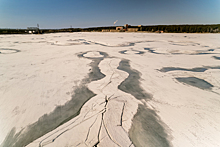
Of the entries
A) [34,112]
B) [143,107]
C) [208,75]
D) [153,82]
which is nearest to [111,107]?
[143,107]

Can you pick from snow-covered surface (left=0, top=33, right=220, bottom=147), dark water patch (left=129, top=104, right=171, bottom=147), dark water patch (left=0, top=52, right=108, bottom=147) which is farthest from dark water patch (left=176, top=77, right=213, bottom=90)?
dark water patch (left=0, top=52, right=108, bottom=147)

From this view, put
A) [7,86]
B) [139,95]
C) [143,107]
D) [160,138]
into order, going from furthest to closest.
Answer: [7,86] → [139,95] → [143,107] → [160,138]

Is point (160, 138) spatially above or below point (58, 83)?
below

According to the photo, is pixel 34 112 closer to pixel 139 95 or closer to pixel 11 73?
pixel 139 95

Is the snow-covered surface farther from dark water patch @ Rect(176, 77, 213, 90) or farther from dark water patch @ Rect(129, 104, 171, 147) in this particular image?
dark water patch @ Rect(176, 77, 213, 90)

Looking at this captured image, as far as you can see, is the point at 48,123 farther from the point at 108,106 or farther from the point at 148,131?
the point at 148,131

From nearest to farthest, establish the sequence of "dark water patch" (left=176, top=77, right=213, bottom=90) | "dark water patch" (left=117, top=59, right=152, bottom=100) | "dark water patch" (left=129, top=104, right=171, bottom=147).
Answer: "dark water patch" (left=129, top=104, right=171, bottom=147) → "dark water patch" (left=117, top=59, right=152, bottom=100) → "dark water patch" (left=176, top=77, right=213, bottom=90)

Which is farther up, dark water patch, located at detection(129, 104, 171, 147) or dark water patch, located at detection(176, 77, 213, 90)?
dark water patch, located at detection(176, 77, 213, 90)
